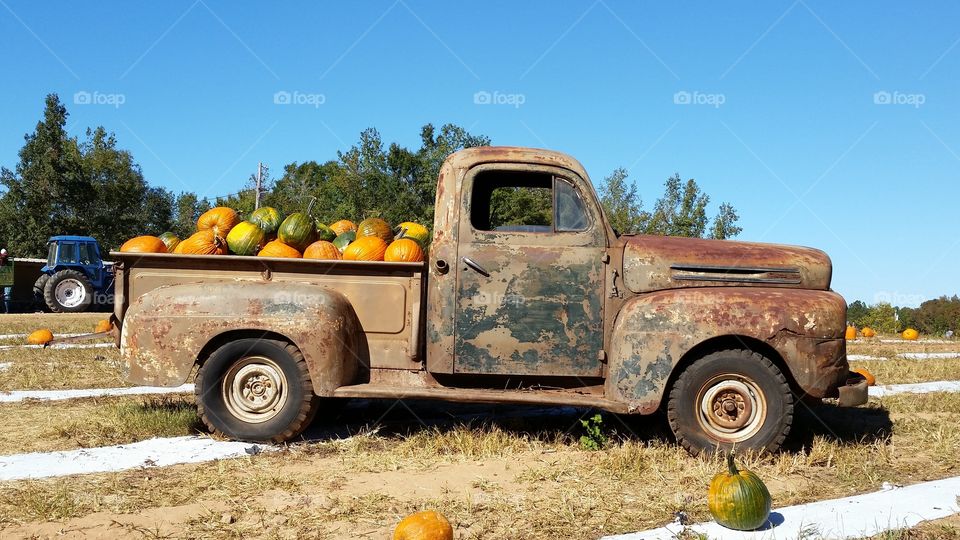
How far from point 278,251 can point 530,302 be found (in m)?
1.99

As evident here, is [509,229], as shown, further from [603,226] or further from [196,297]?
[196,297]

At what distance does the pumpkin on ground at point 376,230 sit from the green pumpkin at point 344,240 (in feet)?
0.36

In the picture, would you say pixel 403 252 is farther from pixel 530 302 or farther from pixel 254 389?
pixel 254 389

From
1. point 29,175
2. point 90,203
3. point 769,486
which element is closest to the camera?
point 769,486

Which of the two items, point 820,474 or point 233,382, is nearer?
point 820,474

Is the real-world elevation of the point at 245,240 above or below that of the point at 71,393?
above

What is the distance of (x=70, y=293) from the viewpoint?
2036 centimetres

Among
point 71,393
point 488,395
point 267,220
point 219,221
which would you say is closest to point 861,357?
point 488,395

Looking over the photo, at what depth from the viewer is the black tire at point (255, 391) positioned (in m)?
5.27

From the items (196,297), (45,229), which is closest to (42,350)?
(196,297)

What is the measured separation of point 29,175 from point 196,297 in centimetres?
3306

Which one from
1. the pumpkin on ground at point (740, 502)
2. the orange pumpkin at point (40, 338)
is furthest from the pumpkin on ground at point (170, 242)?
the orange pumpkin at point (40, 338)

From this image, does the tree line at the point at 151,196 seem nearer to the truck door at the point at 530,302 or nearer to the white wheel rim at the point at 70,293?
the white wheel rim at the point at 70,293

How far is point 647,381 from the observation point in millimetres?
4977
